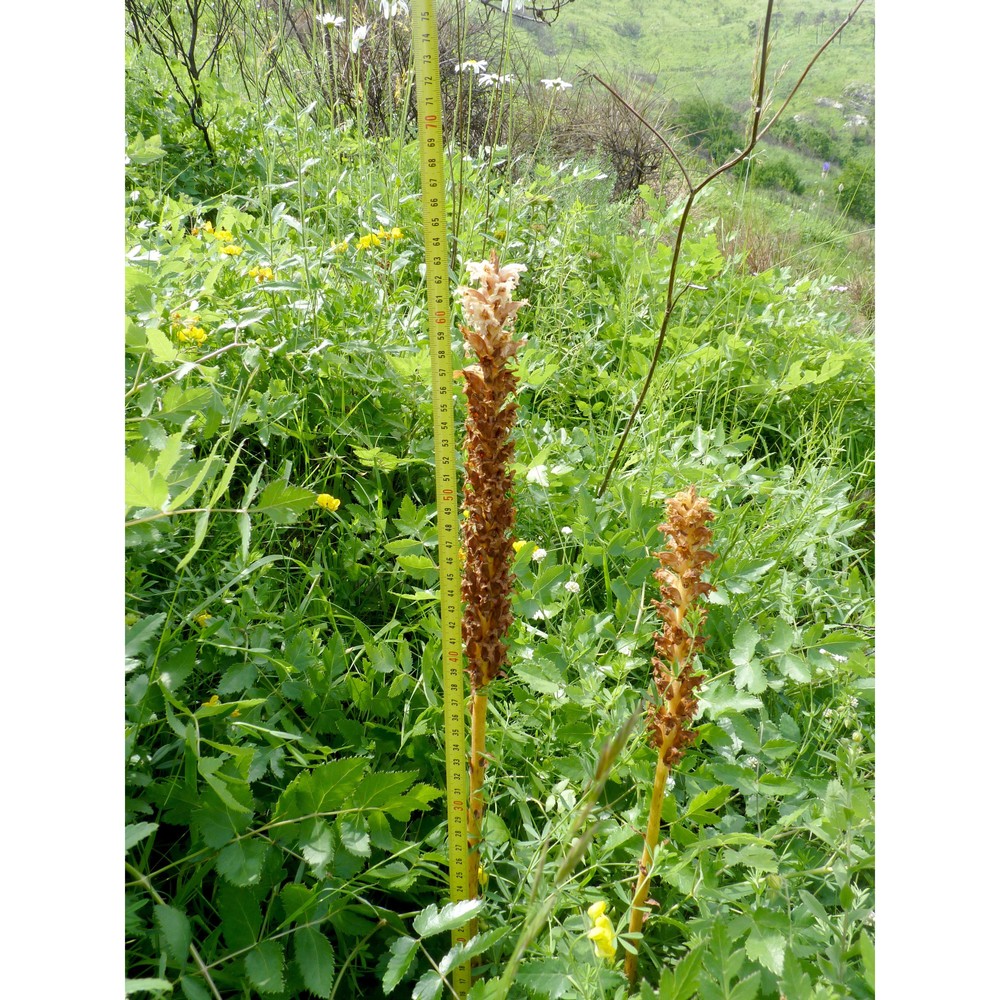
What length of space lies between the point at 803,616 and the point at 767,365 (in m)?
1.14

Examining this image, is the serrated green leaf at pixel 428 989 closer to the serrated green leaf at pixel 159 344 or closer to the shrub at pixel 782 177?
the serrated green leaf at pixel 159 344

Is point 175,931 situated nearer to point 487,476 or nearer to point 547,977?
point 547,977

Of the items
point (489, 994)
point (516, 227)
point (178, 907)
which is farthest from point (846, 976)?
point (516, 227)

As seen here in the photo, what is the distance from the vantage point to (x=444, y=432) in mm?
993

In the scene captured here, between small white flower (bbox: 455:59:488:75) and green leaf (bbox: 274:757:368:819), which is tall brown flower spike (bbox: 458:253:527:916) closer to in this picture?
green leaf (bbox: 274:757:368:819)

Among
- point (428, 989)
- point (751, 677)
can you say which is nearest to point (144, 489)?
point (428, 989)

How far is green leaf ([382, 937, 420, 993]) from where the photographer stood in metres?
0.91

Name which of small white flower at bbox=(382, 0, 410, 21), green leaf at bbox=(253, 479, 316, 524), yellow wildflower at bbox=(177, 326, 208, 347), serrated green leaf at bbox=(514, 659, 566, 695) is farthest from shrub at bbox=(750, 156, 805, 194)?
green leaf at bbox=(253, 479, 316, 524)

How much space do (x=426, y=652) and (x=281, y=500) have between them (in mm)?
392

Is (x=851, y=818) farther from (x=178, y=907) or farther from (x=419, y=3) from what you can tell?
(x=419, y=3)

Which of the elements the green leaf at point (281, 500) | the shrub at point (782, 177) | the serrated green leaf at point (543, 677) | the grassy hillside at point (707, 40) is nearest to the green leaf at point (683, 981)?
the serrated green leaf at point (543, 677)

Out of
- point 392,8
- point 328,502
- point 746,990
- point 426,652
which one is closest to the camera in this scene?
point 746,990

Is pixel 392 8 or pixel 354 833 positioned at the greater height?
pixel 392 8

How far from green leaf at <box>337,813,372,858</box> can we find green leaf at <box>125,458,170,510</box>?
45 cm
